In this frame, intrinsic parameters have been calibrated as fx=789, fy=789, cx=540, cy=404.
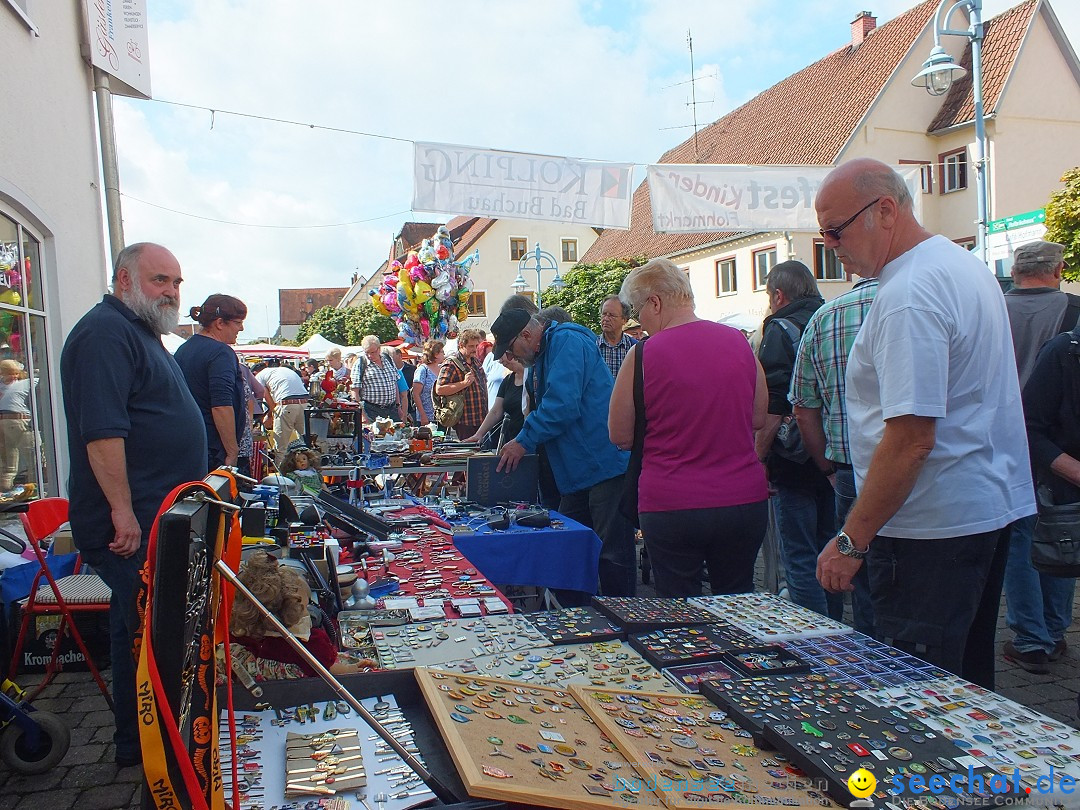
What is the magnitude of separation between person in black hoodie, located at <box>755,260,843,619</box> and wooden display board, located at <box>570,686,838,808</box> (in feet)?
8.22

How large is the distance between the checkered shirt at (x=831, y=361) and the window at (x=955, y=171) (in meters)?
22.1

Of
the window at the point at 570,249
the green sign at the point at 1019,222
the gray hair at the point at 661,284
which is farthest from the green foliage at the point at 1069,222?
the window at the point at 570,249

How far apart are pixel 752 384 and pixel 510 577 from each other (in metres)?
1.36

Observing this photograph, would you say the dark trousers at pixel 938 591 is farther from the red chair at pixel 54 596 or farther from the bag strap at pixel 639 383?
the red chair at pixel 54 596

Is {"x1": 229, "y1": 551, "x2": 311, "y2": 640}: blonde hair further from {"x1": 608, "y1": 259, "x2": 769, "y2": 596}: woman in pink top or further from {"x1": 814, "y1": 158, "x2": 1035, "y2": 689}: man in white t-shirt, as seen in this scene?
{"x1": 608, "y1": 259, "x2": 769, "y2": 596}: woman in pink top

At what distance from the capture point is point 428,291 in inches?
381

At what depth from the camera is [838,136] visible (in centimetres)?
2269

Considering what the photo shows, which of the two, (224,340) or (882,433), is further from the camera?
(224,340)

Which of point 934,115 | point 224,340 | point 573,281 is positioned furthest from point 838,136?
point 224,340

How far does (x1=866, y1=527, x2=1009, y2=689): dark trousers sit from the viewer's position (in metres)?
1.87

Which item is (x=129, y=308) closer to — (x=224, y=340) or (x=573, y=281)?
(x=224, y=340)

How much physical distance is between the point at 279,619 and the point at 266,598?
6 cm

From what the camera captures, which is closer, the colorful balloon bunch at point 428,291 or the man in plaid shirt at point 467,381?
the man in plaid shirt at point 467,381

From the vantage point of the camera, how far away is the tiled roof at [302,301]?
89.0 meters
